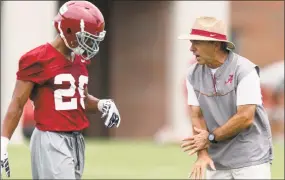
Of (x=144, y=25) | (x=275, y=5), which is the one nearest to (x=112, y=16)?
(x=144, y=25)

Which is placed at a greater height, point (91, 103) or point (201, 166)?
point (91, 103)

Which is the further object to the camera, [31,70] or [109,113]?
[109,113]

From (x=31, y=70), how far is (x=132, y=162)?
7.89m

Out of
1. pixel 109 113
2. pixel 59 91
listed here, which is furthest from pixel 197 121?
pixel 59 91

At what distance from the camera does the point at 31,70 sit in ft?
23.4

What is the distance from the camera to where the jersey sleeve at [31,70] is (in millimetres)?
7117

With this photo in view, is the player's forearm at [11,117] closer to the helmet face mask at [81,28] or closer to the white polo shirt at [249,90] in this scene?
the helmet face mask at [81,28]

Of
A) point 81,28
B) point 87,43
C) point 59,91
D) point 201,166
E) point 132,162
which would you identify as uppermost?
point 81,28

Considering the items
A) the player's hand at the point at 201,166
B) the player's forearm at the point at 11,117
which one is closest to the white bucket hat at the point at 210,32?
the player's hand at the point at 201,166

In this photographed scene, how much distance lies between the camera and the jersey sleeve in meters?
7.12

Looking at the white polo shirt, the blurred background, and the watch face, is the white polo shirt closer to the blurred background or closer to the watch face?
the watch face

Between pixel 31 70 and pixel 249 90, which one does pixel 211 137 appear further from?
pixel 31 70

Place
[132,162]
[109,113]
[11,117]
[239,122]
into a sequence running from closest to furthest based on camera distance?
1. [239,122]
2. [11,117]
3. [109,113]
4. [132,162]

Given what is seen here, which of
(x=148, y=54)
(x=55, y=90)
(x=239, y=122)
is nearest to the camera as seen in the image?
(x=239, y=122)
